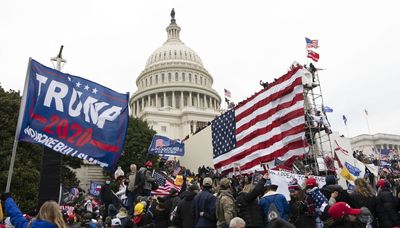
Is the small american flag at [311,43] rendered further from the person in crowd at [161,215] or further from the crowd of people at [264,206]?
the person in crowd at [161,215]

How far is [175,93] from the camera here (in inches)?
3282

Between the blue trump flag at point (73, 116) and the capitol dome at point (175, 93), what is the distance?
61708 mm

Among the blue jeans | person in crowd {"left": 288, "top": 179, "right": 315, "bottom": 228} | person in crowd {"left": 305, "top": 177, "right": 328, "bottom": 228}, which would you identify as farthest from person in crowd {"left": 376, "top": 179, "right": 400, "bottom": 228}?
the blue jeans

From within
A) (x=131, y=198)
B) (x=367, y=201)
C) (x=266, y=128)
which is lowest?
(x=367, y=201)

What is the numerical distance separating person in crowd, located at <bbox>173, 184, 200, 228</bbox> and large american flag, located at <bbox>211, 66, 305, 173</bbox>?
5973 millimetres

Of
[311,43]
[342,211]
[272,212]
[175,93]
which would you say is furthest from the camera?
[175,93]

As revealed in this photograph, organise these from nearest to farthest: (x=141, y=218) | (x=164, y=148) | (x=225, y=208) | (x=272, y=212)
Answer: (x=272, y=212) < (x=225, y=208) < (x=141, y=218) < (x=164, y=148)

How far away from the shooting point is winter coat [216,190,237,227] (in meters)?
6.39

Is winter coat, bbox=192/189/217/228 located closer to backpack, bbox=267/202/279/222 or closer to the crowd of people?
the crowd of people

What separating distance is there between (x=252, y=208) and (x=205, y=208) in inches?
40.0

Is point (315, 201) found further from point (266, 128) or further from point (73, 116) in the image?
point (266, 128)

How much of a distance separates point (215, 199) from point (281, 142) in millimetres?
6474

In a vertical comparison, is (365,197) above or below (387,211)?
above

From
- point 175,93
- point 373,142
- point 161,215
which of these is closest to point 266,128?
point 161,215
